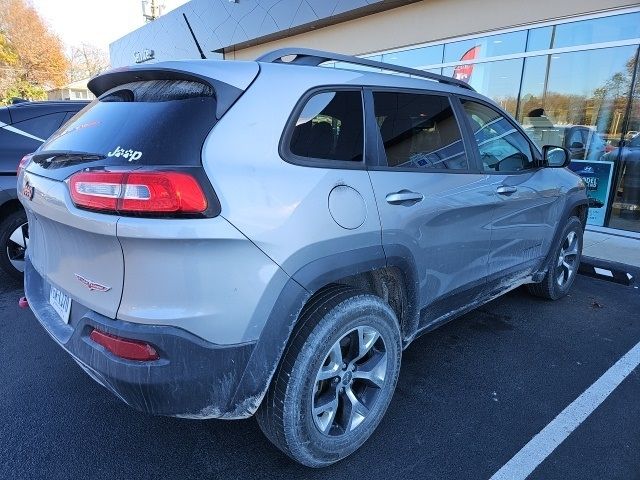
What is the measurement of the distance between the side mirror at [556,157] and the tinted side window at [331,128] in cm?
213

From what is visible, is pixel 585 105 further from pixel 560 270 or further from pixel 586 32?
pixel 560 270

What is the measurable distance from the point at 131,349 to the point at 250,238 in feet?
2.00

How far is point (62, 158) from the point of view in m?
2.06

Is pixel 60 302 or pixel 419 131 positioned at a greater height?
pixel 419 131

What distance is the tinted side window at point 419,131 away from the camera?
244cm

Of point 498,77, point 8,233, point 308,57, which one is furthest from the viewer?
point 498,77

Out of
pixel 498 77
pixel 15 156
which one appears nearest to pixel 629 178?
pixel 498 77

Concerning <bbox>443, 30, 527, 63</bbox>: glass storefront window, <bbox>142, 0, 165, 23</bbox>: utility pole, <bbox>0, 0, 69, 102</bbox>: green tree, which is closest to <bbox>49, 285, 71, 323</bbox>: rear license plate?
<bbox>443, 30, 527, 63</bbox>: glass storefront window

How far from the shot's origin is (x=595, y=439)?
241 centimetres

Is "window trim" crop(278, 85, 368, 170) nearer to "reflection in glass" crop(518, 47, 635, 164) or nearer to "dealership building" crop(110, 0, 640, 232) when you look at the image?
"dealership building" crop(110, 0, 640, 232)

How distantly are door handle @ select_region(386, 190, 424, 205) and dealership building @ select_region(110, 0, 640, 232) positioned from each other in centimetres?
438

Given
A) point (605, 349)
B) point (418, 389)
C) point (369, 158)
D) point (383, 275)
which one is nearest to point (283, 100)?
point (369, 158)

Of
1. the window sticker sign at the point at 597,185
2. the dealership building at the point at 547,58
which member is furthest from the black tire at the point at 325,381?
the window sticker sign at the point at 597,185

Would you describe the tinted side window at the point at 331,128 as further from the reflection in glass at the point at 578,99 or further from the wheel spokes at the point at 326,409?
the reflection in glass at the point at 578,99
